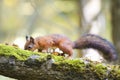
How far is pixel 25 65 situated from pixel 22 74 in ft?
0.25

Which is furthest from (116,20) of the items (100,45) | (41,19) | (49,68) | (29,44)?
(41,19)

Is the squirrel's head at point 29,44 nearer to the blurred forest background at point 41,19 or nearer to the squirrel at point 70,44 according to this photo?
the squirrel at point 70,44

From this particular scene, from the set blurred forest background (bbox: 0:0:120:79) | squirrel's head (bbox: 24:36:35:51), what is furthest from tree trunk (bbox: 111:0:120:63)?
squirrel's head (bbox: 24:36:35:51)

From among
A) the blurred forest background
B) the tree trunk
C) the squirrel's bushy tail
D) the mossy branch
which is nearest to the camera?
the mossy branch

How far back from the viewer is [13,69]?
3.10 meters

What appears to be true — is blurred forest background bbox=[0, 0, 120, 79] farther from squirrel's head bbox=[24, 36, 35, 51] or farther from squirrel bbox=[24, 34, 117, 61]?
squirrel's head bbox=[24, 36, 35, 51]

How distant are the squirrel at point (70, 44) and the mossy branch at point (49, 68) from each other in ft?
3.77

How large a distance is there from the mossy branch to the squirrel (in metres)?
1.15

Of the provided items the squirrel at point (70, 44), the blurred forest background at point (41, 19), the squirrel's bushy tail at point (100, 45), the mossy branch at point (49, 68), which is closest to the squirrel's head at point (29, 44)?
the squirrel at point (70, 44)

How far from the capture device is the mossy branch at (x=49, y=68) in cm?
306

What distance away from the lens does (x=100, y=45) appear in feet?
14.6

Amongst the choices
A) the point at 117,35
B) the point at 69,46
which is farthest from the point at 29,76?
the point at 117,35

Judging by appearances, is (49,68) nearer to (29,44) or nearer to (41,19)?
(29,44)

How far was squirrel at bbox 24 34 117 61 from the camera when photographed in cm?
436
